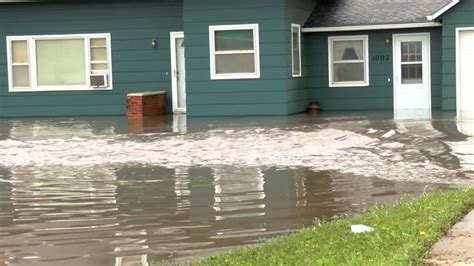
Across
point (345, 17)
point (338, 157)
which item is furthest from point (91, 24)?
point (338, 157)

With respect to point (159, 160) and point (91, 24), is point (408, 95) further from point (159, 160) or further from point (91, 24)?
point (159, 160)

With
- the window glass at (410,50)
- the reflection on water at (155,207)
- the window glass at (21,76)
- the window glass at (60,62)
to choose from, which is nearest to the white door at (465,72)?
the window glass at (410,50)

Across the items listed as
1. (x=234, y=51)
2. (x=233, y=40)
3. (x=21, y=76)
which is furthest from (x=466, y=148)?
(x=21, y=76)

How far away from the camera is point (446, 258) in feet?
23.0

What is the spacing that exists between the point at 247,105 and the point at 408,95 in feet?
15.6

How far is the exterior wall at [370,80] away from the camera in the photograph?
23.8m

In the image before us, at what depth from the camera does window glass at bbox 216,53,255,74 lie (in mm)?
22594

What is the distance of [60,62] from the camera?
25.0m

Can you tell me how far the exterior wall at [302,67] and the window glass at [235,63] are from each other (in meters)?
1.01

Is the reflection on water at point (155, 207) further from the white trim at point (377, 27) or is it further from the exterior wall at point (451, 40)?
the white trim at point (377, 27)

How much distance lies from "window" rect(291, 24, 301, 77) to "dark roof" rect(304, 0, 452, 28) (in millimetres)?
656

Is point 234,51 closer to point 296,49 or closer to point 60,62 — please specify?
point 296,49

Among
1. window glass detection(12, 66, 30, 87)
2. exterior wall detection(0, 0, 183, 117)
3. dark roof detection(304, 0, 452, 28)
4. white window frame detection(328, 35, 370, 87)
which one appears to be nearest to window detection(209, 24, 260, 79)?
exterior wall detection(0, 0, 183, 117)

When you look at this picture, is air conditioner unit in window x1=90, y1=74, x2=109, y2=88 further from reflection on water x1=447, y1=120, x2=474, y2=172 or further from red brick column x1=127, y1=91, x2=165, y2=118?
reflection on water x1=447, y1=120, x2=474, y2=172
